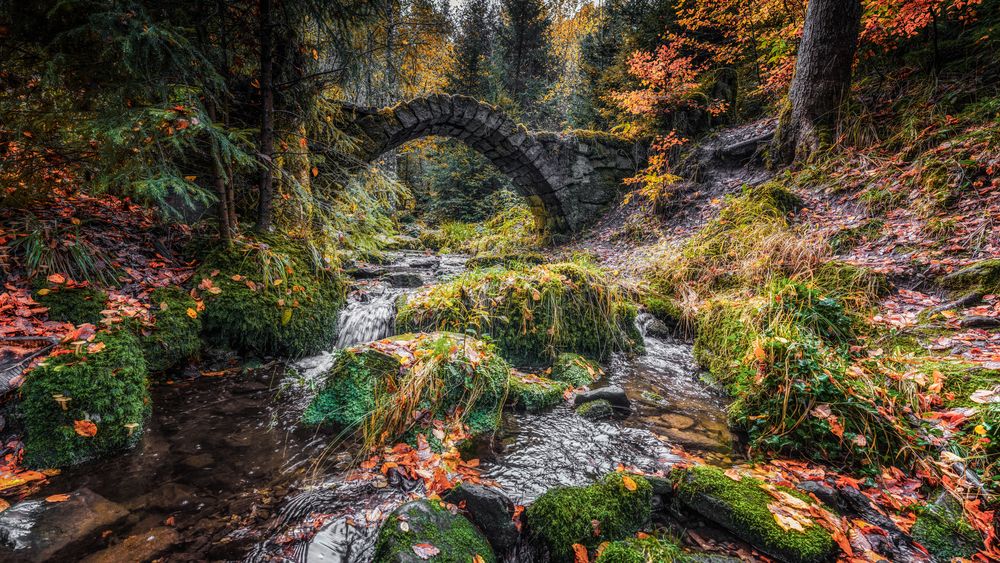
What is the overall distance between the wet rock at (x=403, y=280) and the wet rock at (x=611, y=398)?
3531 millimetres

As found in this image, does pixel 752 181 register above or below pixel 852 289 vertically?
above

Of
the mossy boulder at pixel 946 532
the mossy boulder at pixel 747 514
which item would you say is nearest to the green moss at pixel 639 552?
the mossy boulder at pixel 747 514

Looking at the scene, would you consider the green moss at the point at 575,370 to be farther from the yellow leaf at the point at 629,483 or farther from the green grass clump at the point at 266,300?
the green grass clump at the point at 266,300

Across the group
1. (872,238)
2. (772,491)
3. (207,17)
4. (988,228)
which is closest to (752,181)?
(872,238)

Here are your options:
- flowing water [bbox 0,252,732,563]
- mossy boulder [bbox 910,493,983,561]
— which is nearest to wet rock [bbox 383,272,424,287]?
flowing water [bbox 0,252,732,563]

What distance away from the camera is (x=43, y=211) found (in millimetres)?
3281

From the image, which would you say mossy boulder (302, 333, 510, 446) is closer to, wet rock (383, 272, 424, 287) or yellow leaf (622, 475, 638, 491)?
yellow leaf (622, 475, 638, 491)

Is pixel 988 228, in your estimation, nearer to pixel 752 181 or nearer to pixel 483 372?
pixel 752 181

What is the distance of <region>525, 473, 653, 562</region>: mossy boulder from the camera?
1671 mm

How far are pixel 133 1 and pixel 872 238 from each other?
7.30 metres

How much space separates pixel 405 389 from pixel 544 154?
8.62 m

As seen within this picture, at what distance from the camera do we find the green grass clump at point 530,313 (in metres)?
3.96

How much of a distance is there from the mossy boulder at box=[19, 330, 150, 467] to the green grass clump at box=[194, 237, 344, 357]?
1.03 metres

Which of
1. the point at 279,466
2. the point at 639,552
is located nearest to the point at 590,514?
the point at 639,552
